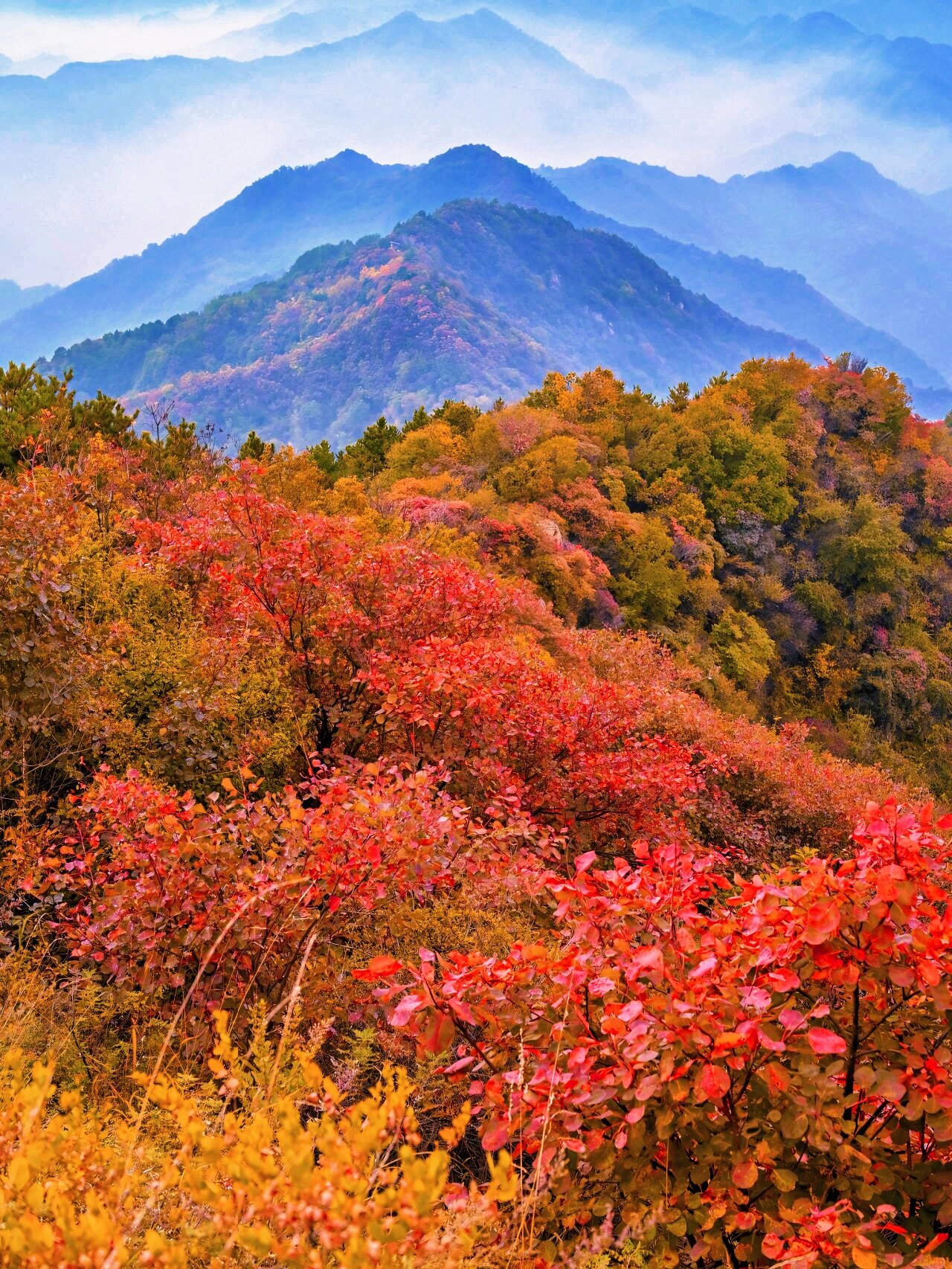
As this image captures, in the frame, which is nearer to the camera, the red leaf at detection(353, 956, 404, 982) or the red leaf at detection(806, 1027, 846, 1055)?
the red leaf at detection(806, 1027, 846, 1055)

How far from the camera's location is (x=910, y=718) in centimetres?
3494

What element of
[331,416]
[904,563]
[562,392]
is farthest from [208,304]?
[904,563]

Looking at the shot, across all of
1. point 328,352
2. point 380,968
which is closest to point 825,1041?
point 380,968

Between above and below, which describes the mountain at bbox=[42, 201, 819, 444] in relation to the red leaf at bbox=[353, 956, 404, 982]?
above

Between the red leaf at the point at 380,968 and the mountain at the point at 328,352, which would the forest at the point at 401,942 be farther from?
the mountain at the point at 328,352

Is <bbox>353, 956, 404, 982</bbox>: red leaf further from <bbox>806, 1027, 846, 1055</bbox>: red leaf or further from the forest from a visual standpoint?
<bbox>806, 1027, 846, 1055</bbox>: red leaf

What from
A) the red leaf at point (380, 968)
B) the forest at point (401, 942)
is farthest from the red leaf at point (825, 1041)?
the red leaf at point (380, 968)

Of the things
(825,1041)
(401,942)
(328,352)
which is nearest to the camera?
(825,1041)

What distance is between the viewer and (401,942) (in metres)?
4.03

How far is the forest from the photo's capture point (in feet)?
4.93

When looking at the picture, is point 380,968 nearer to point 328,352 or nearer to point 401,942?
point 401,942

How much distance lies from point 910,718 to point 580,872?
3804 cm

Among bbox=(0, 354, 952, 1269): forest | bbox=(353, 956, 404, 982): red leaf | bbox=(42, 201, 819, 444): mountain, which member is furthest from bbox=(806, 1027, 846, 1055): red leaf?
bbox=(42, 201, 819, 444): mountain

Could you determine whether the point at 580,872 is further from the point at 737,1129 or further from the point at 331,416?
the point at 331,416
